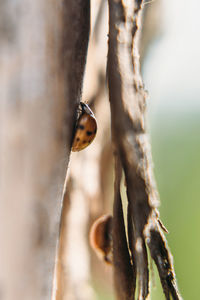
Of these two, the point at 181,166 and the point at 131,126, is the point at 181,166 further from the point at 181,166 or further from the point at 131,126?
the point at 131,126

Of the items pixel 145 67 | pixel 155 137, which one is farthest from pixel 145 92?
pixel 155 137

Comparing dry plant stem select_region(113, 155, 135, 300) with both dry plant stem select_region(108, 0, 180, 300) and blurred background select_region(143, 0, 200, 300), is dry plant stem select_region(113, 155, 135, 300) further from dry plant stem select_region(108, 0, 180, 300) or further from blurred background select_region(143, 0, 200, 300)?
blurred background select_region(143, 0, 200, 300)

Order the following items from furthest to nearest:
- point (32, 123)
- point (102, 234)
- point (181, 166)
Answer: point (181, 166), point (102, 234), point (32, 123)

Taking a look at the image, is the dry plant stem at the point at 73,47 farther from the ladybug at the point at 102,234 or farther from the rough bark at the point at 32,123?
the ladybug at the point at 102,234

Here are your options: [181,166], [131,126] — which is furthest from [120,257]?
[181,166]

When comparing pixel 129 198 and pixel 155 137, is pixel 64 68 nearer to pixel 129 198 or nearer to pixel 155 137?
pixel 129 198

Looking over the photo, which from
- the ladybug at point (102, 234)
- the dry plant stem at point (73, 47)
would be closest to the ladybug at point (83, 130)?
the dry plant stem at point (73, 47)

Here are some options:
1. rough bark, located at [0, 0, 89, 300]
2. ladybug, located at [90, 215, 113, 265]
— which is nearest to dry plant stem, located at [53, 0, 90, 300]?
rough bark, located at [0, 0, 89, 300]
